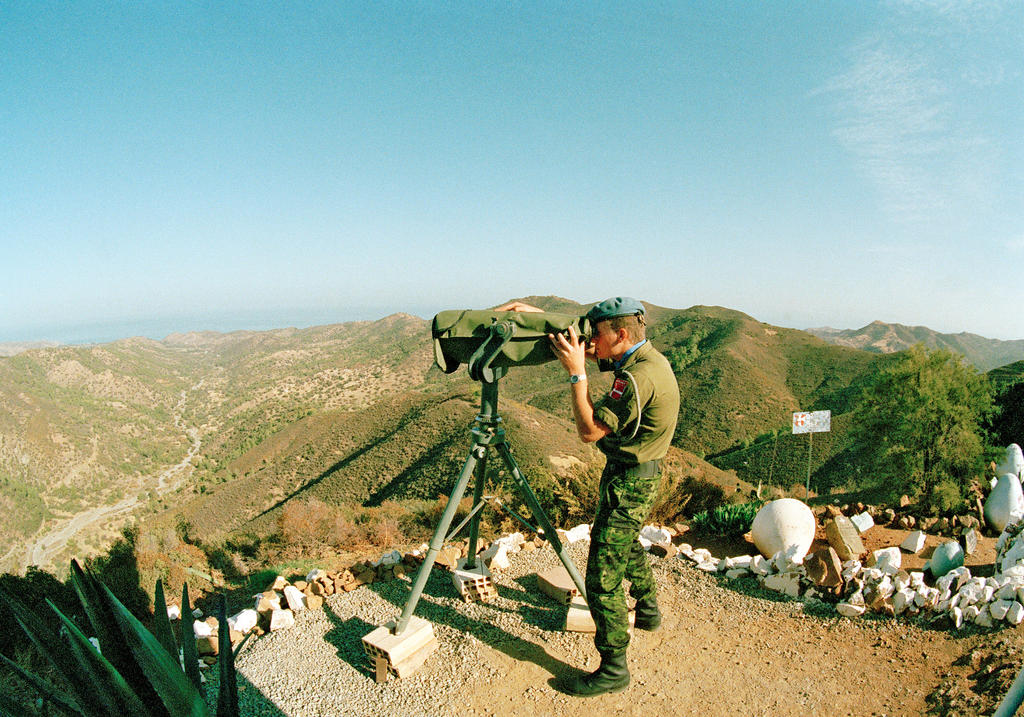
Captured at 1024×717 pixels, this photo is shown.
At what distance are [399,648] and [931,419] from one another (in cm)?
1320

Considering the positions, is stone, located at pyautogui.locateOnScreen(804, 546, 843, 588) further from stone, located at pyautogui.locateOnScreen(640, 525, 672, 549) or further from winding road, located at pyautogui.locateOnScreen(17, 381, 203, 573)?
winding road, located at pyautogui.locateOnScreen(17, 381, 203, 573)

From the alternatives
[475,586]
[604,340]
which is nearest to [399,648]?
[475,586]

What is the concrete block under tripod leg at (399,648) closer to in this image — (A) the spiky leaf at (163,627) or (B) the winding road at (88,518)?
(A) the spiky leaf at (163,627)

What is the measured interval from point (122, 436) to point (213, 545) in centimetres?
5864

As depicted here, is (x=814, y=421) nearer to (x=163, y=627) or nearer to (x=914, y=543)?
(x=914, y=543)

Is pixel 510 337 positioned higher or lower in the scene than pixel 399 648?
higher

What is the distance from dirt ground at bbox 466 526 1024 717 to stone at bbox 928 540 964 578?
2.82 feet

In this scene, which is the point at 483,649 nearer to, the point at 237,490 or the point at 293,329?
the point at 237,490

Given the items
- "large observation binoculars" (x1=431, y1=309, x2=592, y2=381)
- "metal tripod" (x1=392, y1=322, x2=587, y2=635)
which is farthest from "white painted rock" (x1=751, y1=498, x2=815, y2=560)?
"large observation binoculars" (x1=431, y1=309, x2=592, y2=381)

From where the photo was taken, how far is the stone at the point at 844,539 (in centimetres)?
477

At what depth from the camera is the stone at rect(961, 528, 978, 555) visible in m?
4.62

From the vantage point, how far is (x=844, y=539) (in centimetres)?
485

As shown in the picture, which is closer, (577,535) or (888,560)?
(888,560)

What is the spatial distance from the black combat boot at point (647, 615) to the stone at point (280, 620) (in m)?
2.69
